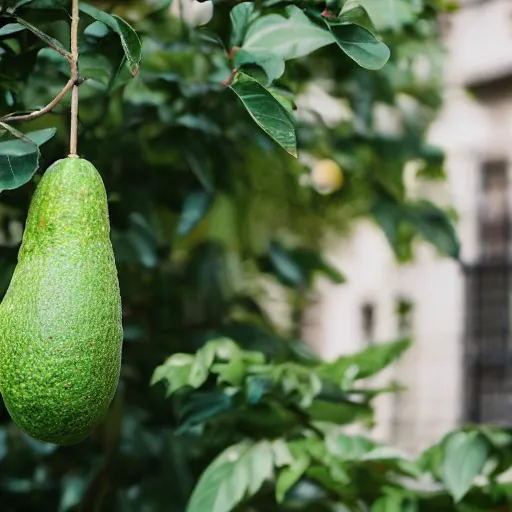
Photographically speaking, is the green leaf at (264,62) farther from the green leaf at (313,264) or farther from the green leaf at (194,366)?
the green leaf at (313,264)

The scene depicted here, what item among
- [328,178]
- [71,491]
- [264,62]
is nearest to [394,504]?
[71,491]

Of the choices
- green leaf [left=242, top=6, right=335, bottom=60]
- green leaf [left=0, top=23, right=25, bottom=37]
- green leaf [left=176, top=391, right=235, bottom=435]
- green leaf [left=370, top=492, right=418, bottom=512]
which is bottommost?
green leaf [left=370, top=492, right=418, bottom=512]

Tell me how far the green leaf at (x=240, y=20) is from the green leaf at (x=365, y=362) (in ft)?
1.38

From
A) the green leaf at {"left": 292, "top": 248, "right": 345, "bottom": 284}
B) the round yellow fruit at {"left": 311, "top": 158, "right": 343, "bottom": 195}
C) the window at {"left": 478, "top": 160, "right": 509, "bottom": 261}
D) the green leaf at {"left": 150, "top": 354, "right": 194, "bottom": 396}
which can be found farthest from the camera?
the window at {"left": 478, "top": 160, "right": 509, "bottom": 261}

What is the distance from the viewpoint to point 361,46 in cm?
75

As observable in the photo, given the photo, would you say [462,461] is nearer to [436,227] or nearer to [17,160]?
[436,227]

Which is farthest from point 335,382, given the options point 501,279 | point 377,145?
point 501,279

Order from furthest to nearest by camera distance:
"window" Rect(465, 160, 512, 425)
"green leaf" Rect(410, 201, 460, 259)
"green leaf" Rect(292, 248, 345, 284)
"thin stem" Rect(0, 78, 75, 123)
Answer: "window" Rect(465, 160, 512, 425), "green leaf" Rect(292, 248, 345, 284), "green leaf" Rect(410, 201, 460, 259), "thin stem" Rect(0, 78, 75, 123)

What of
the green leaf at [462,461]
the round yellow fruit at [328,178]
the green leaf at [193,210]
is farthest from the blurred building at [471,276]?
the green leaf at [462,461]

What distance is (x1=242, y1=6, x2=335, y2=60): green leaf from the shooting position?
2.72ft

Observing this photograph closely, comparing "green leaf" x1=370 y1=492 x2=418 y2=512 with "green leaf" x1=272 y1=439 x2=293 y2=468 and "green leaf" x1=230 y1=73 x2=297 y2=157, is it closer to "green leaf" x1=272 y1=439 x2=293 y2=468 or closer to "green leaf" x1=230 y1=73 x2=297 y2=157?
"green leaf" x1=272 y1=439 x2=293 y2=468

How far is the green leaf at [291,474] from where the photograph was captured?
102 cm

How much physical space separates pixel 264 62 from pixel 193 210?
44 cm

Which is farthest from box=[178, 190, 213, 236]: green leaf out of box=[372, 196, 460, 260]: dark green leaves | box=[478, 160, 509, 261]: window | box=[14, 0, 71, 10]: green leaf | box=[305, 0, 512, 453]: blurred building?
box=[478, 160, 509, 261]: window
